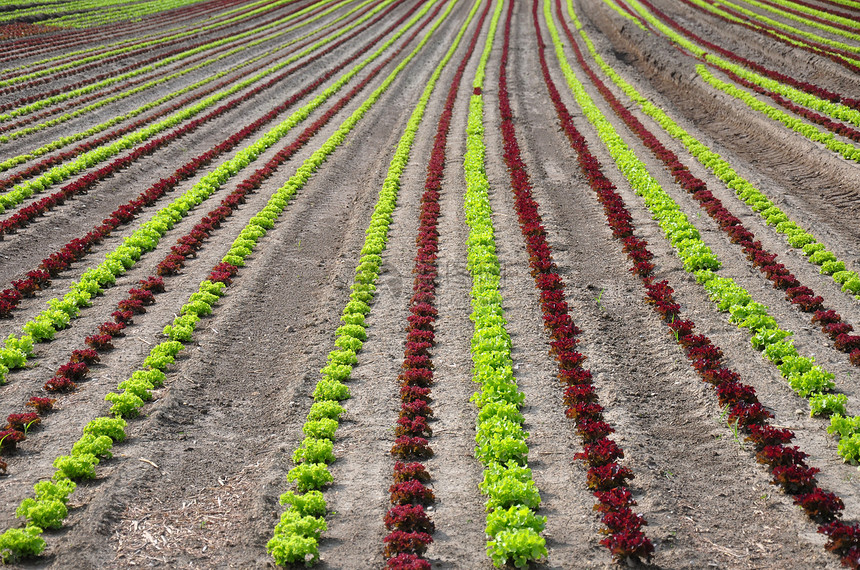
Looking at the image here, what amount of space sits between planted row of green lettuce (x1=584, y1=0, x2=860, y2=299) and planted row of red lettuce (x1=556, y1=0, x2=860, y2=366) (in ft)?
1.18

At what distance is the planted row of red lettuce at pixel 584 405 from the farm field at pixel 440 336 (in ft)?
0.17

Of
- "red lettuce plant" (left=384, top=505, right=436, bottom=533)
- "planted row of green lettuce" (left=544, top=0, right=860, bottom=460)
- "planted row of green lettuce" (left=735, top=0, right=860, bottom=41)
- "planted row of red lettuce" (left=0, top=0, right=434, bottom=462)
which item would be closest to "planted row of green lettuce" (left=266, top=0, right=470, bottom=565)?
"red lettuce plant" (left=384, top=505, right=436, bottom=533)

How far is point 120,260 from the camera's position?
57.2ft

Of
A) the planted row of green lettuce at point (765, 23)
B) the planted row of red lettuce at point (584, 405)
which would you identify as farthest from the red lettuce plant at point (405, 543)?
the planted row of green lettuce at point (765, 23)

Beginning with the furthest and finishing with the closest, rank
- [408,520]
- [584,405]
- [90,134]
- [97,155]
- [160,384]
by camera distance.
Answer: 1. [90,134]
2. [97,155]
3. [160,384]
4. [584,405]
5. [408,520]

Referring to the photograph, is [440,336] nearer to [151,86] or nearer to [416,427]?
[416,427]

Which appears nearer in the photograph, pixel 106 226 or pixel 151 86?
pixel 106 226

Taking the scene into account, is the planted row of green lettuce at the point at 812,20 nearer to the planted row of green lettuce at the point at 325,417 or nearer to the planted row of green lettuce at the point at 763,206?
the planted row of green lettuce at the point at 763,206

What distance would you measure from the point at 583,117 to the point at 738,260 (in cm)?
1796

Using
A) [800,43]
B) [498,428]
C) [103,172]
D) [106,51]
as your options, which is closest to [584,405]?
[498,428]

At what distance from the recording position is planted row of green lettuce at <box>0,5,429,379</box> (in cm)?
1370

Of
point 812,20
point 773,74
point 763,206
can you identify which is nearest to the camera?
point 763,206

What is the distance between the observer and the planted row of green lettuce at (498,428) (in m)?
8.26

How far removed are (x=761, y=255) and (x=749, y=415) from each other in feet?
23.9
